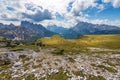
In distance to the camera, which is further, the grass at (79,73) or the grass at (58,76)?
the grass at (79,73)

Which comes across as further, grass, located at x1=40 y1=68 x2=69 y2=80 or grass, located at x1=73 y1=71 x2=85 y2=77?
grass, located at x1=73 y1=71 x2=85 y2=77

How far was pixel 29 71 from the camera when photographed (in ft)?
133

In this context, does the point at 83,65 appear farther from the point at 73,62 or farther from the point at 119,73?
the point at 119,73

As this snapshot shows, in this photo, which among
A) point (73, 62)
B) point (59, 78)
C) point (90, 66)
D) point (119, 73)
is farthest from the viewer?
point (73, 62)

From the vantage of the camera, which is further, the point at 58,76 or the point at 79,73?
the point at 79,73

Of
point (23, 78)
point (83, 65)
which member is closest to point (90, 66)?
point (83, 65)

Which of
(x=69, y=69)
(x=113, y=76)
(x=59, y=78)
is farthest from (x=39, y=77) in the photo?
(x=113, y=76)

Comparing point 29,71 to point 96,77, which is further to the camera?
point 29,71

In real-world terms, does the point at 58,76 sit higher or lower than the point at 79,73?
lower

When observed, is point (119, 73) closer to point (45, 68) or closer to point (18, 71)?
point (45, 68)

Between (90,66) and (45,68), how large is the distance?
36.6ft

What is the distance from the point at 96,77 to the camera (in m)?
36.4

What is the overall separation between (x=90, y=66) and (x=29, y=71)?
15.0 meters

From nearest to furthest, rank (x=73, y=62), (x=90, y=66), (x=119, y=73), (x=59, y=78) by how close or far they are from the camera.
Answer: (x=59, y=78), (x=119, y=73), (x=90, y=66), (x=73, y=62)
